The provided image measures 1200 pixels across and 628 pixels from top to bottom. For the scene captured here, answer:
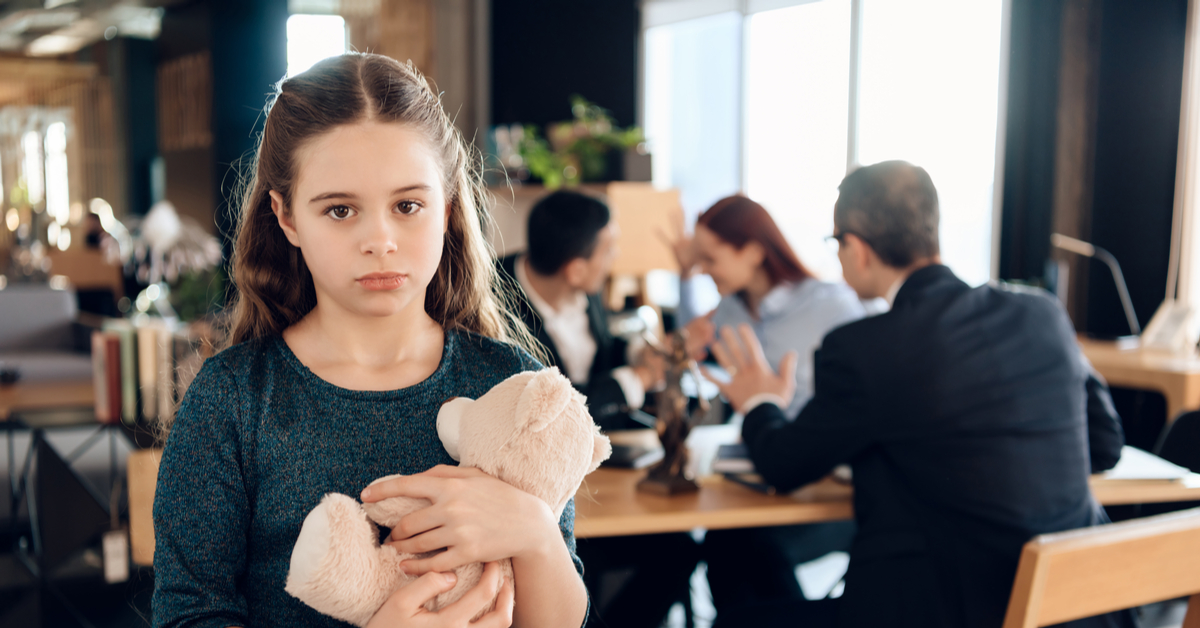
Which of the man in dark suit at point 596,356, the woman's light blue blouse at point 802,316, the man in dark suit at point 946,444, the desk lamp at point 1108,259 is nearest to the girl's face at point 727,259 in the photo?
the woman's light blue blouse at point 802,316

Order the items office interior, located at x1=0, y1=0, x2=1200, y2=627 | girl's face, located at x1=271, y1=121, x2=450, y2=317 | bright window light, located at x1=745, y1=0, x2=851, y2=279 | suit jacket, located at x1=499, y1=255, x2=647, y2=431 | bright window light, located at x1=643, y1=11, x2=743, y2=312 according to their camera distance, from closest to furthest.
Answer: girl's face, located at x1=271, y1=121, x2=450, y2=317, suit jacket, located at x1=499, y1=255, x2=647, y2=431, office interior, located at x1=0, y1=0, x2=1200, y2=627, bright window light, located at x1=745, y1=0, x2=851, y2=279, bright window light, located at x1=643, y1=11, x2=743, y2=312

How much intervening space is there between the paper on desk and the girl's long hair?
5.03 feet

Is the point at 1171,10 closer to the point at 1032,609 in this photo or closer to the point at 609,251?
the point at 609,251

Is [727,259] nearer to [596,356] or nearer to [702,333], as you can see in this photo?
[702,333]

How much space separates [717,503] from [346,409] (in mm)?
978

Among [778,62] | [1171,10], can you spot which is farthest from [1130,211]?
[778,62]

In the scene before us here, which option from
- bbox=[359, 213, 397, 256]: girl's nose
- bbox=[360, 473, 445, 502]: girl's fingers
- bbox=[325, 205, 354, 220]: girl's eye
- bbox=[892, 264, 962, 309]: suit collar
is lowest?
bbox=[360, 473, 445, 502]: girl's fingers

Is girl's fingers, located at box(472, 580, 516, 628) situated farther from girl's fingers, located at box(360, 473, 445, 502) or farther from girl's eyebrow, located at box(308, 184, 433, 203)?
girl's eyebrow, located at box(308, 184, 433, 203)

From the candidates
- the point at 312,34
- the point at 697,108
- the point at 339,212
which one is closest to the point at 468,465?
the point at 339,212

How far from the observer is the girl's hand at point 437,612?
83 cm

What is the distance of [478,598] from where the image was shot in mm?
868

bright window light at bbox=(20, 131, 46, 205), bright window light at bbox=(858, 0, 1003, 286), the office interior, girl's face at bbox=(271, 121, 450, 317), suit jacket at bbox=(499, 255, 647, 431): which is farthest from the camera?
bright window light at bbox=(20, 131, 46, 205)

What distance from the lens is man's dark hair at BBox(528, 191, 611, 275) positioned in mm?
2797

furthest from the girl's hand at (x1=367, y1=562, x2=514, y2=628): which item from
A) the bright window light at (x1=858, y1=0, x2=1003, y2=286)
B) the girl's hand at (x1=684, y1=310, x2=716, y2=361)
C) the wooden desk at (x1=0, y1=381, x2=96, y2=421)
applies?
the bright window light at (x1=858, y1=0, x2=1003, y2=286)
